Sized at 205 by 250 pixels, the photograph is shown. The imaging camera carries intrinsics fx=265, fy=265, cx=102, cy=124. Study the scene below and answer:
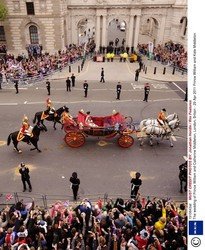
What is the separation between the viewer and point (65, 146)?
14570 millimetres

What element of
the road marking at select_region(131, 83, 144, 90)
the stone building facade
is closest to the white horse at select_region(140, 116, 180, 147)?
the road marking at select_region(131, 83, 144, 90)

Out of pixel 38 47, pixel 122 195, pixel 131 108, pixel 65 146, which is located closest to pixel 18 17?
pixel 38 47

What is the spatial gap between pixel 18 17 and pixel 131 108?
22.2 metres

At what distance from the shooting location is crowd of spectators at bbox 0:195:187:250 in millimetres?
7188

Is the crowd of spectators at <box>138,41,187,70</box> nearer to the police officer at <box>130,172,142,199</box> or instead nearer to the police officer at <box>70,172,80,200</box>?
the police officer at <box>130,172,142,199</box>

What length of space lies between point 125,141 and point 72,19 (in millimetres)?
28357

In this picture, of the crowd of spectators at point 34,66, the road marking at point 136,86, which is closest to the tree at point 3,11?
the crowd of spectators at point 34,66

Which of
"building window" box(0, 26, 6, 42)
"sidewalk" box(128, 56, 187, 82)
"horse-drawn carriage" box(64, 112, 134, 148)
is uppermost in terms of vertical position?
"building window" box(0, 26, 6, 42)

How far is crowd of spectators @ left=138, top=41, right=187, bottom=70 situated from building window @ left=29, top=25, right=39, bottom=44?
1499 cm

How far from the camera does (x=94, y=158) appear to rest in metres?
13.6

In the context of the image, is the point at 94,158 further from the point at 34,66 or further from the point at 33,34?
→ the point at 33,34

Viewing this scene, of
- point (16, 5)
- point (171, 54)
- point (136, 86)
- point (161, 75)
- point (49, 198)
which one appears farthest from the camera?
point (171, 54)

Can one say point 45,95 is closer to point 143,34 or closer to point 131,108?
point 131,108

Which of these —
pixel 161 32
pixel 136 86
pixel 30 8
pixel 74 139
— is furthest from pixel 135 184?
pixel 161 32
